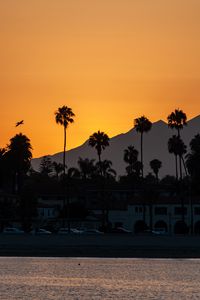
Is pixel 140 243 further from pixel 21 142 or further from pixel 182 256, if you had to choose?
pixel 21 142

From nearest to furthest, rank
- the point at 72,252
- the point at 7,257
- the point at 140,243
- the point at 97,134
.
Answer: the point at 7,257 → the point at 72,252 → the point at 140,243 → the point at 97,134

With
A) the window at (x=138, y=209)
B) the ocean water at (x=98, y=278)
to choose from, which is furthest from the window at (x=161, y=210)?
the ocean water at (x=98, y=278)

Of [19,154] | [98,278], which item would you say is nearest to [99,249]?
[98,278]

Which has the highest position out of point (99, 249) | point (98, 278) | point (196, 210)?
point (196, 210)

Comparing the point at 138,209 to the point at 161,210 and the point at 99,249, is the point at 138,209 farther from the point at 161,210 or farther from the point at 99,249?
the point at 99,249

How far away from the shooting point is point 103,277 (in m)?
54.8

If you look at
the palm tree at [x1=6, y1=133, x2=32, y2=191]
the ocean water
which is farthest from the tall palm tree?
the ocean water

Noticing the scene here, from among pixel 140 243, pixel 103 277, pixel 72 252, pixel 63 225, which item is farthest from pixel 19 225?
pixel 103 277

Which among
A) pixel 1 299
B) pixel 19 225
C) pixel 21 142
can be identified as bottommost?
pixel 1 299

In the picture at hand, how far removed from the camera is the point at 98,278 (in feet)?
177

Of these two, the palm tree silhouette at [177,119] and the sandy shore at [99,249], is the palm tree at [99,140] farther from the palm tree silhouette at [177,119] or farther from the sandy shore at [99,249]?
the sandy shore at [99,249]

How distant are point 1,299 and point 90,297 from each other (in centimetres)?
427

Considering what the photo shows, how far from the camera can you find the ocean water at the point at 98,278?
149ft

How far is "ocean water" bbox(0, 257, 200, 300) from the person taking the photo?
45.3 m
